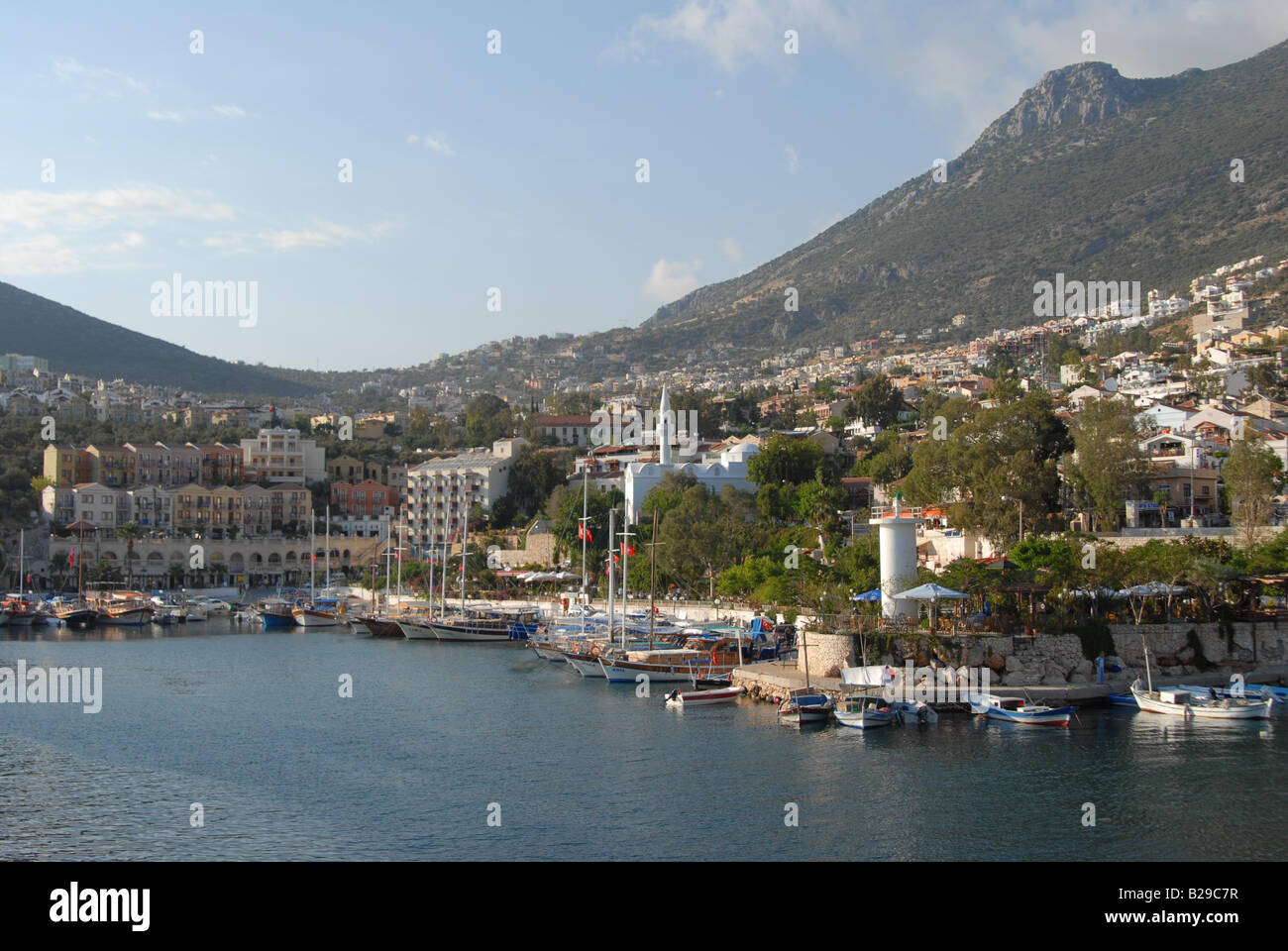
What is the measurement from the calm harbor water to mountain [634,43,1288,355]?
4008 inches

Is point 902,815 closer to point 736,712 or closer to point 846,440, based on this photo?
point 736,712

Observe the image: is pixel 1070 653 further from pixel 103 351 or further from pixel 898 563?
pixel 103 351

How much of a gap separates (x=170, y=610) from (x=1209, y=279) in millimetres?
96874

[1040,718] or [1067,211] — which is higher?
[1067,211]

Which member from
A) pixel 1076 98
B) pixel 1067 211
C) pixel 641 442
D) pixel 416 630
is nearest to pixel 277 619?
pixel 416 630

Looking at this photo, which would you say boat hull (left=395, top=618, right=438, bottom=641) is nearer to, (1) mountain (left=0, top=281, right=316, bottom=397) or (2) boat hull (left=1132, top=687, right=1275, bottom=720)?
(2) boat hull (left=1132, top=687, right=1275, bottom=720)

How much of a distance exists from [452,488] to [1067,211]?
85.6m

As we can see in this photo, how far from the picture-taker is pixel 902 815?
758 inches

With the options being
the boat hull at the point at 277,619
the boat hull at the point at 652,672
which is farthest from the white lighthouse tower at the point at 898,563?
the boat hull at the point at 277,619

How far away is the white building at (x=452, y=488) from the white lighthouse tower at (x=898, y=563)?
51.1 metres

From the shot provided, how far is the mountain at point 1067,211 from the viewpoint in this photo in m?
120

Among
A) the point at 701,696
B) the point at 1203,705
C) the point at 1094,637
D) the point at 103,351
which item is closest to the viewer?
the point at 1203,705

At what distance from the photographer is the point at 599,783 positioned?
22.0 m
